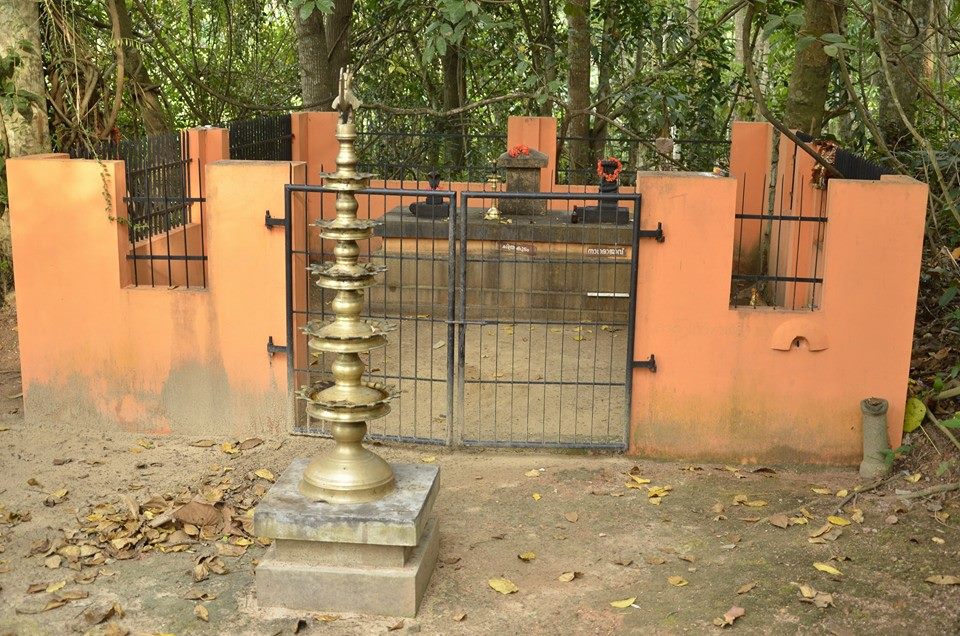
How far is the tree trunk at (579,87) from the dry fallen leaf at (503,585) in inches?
292

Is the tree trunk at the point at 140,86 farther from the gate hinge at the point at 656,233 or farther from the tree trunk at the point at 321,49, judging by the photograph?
the gate hinge at the point at 656,233

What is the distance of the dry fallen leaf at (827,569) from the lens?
5629 mm

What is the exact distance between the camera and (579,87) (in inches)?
519

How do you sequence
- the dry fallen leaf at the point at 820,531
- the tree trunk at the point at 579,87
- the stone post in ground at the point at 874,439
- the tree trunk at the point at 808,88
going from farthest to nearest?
the tree trunk at the point at 579,87
the tree trunk at the point at 808,88
the stone post in ground at the point at 874,439
the dry fallen leaf at the point at 820,531

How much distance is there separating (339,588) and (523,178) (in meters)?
6.73

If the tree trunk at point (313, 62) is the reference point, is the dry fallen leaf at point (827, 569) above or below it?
below

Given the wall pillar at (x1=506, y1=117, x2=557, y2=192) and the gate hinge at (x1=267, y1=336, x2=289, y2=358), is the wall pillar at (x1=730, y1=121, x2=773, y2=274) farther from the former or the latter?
the gate hinge at (x1=267, y1=336, x2=289, y2=358)

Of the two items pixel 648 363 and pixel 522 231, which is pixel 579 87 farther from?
pixel 648 363

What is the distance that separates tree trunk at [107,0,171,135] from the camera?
1035 cm

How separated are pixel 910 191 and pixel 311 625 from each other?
14.9 feet

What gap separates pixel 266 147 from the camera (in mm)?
11266

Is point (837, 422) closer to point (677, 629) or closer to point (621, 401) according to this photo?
point (621, 401)

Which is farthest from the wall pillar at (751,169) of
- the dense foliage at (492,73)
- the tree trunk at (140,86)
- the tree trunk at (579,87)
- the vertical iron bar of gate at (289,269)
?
the vertical iron bar of gate at (289,269)

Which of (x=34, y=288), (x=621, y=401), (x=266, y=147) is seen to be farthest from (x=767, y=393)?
(x=266, y=147)
